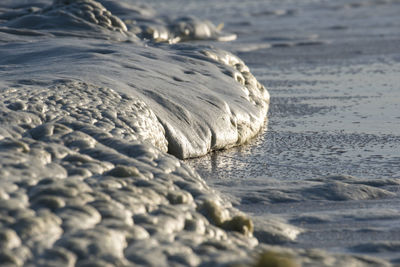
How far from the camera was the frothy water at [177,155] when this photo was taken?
1.72 m

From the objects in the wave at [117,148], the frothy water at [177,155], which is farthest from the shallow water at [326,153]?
the wave at [117,148]

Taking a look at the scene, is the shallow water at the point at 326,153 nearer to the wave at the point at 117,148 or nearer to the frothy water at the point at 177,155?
the frothy water at the point at 177,155

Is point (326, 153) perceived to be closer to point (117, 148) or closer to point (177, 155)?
point (177, 155)

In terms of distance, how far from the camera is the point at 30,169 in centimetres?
197

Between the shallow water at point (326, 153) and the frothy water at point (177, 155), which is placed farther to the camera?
the shallow water at point (326, 153)

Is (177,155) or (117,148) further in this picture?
(177,155)

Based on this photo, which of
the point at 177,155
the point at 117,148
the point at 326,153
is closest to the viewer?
the point at 117,148

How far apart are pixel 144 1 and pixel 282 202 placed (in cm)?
1249

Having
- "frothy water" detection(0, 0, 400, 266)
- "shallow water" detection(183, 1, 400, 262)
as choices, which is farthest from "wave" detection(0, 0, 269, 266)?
"shallow water" detection(183, 1, 400, 262)

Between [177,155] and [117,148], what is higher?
[117,148]

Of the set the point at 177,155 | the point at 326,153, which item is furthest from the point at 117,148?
the point at 326,153

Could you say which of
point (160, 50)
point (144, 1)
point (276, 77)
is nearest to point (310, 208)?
point (160, 50)

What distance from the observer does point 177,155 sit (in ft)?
9.96

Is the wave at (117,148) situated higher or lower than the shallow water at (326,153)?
higher
